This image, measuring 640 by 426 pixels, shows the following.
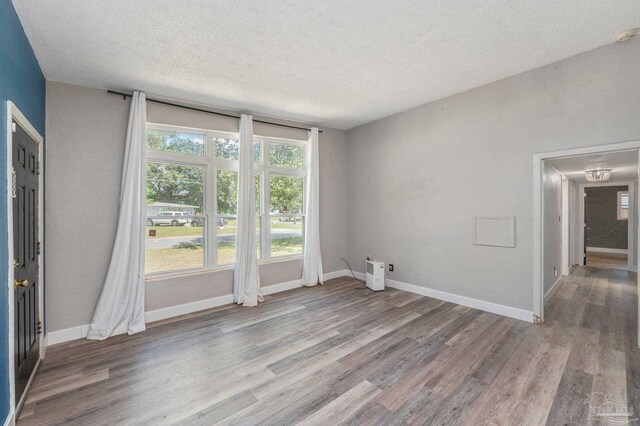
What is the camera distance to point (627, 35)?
255cm

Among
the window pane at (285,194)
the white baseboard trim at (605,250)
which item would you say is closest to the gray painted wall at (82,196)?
the window pane at (285,194)

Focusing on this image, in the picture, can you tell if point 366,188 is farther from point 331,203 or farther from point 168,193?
point 168,193

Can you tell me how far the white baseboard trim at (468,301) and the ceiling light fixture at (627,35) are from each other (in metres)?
3.01

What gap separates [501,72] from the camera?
3271 mm

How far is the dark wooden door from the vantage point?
2.04 meters

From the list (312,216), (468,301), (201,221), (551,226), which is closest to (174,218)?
(201,221)

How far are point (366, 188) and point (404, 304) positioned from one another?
2.30 m

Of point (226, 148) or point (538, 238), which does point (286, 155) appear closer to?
point (226, 148)

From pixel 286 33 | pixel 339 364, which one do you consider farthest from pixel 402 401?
pixel 286 33

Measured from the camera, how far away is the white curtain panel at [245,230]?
4.11 meters

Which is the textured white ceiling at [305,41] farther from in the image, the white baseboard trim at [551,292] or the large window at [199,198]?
the white baseboard trim at [551,292]

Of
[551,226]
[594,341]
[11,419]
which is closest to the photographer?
[11,419]

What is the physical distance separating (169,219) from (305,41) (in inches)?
112

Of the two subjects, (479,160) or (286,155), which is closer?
(479,160)
